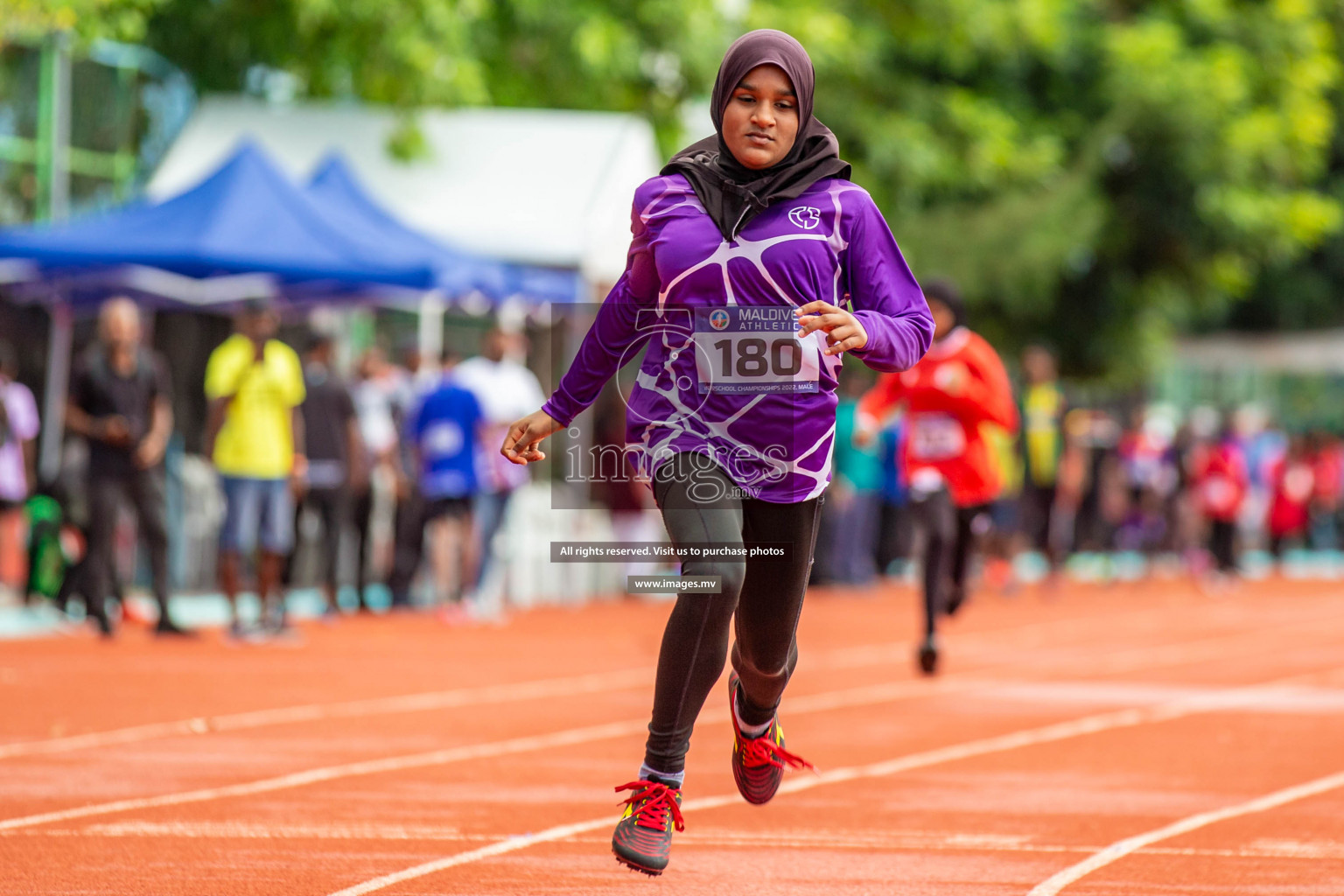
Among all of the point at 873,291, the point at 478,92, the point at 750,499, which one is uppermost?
the point at 478,92

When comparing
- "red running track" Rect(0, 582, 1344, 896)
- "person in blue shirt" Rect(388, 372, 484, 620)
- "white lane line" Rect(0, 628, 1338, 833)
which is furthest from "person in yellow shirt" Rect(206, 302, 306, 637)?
"white lane line" Rect(0, 628, 1338, 833)

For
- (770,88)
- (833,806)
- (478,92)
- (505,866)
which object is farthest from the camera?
(478,92)

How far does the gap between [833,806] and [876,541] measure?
1741 centimetres

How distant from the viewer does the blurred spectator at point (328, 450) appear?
15812 millimetres

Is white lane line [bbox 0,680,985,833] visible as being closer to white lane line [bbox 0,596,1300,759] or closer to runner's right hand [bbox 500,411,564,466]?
white lane line [bbox 0,596,1300,759]

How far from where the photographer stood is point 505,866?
230 inches

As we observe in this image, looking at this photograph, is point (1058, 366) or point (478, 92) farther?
point (1058, 366)

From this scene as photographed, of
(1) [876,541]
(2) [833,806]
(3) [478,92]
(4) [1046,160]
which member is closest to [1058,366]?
(4) [1046,160]

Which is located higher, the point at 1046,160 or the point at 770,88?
the point at 1046,160

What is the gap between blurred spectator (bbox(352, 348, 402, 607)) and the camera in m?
17.4

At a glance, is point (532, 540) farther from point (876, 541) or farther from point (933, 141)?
point (933, 141)

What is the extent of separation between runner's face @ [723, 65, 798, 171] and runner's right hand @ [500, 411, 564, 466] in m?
0.84

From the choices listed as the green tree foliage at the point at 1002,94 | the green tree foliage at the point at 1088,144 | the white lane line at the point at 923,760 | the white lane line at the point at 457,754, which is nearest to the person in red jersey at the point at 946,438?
the white lane line at the point at 457,754

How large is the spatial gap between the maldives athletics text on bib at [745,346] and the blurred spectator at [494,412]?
37.6ft
